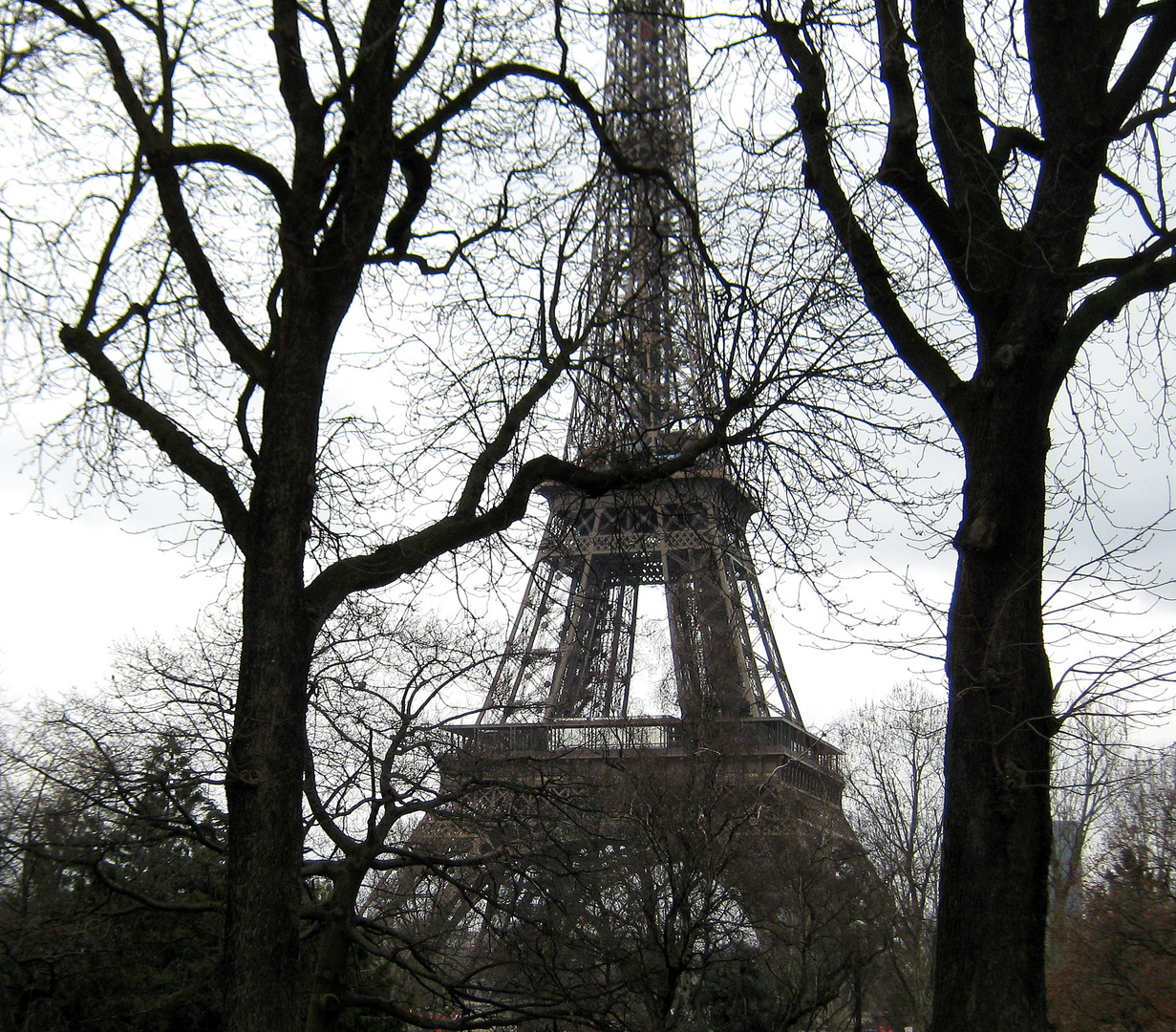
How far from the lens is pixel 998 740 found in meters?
3.79

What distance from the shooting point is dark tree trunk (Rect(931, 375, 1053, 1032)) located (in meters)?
3.77

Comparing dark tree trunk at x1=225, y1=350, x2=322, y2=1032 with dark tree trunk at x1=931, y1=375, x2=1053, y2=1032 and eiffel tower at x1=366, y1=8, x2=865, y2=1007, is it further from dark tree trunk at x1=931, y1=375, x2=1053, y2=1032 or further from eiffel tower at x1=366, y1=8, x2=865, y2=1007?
dark tree trunk at x1=931, y1=375, x2=1053, y2=1032

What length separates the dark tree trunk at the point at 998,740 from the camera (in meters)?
3.77

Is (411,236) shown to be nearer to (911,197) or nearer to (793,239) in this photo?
(793,239)

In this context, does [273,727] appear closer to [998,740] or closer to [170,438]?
[170,438]

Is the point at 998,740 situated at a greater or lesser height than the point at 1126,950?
greater

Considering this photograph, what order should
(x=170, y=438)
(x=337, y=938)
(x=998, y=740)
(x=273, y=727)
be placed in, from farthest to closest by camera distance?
1. (x=337, y=938)
2. (x=170, y=438)
3. (x=273, y=727)
4. (x=998, y=740)

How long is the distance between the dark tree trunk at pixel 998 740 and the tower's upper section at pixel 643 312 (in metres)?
1.59

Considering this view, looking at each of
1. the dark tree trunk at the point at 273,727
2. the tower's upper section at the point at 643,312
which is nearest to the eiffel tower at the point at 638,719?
the tower's upper section at the point at 643,312

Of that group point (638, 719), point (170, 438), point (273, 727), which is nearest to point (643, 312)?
point (170, 438)

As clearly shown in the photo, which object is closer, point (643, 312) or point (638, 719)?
point (643, 312)

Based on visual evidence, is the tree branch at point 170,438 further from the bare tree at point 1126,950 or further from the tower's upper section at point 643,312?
the bare tree at point 1126,950

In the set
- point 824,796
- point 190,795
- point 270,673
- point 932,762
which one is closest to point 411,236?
point 270,673

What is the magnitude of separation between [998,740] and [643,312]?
3.11 metres
